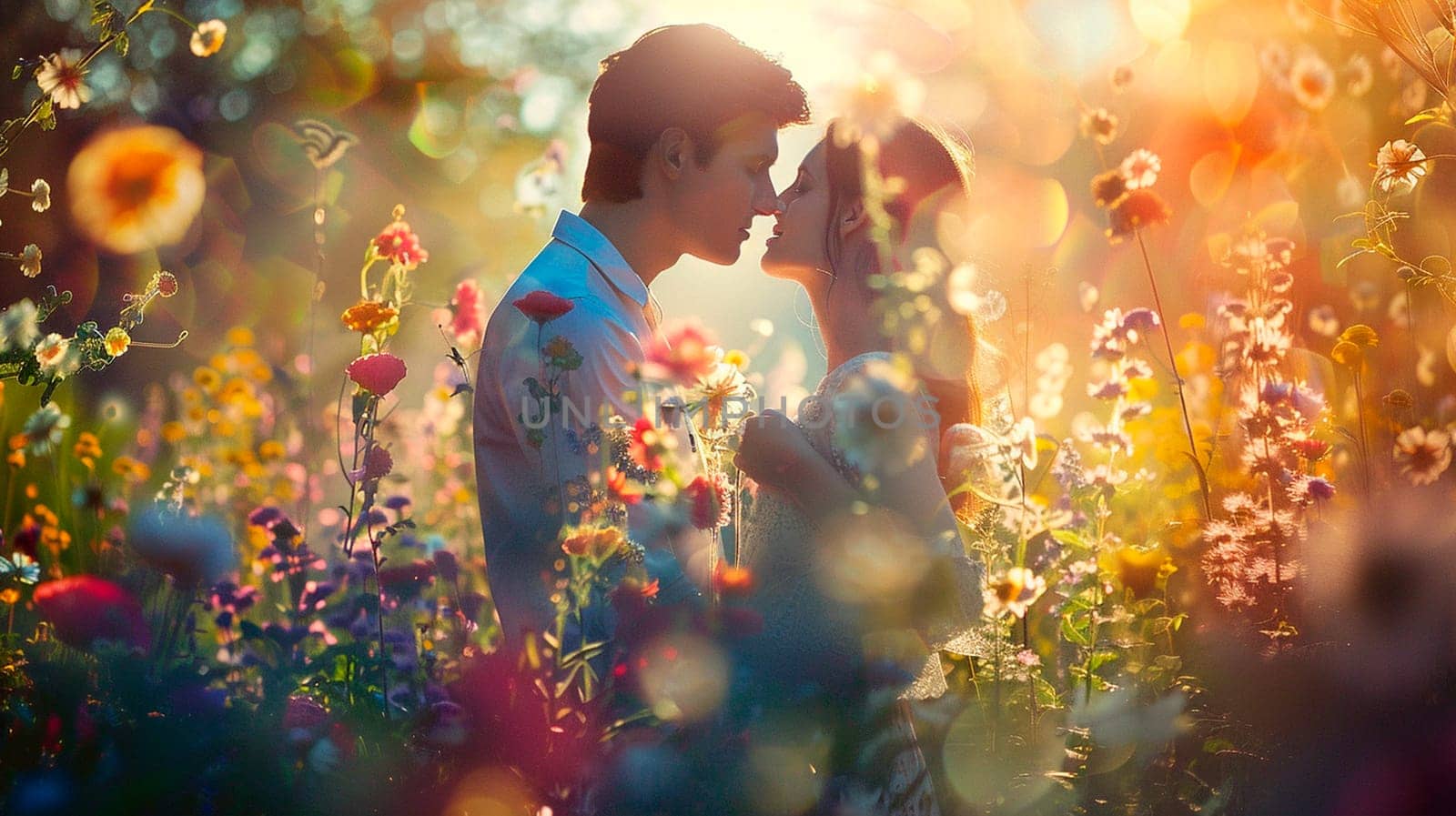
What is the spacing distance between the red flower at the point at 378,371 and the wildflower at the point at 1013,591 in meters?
1.31

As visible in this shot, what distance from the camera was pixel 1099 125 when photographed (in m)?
2.68

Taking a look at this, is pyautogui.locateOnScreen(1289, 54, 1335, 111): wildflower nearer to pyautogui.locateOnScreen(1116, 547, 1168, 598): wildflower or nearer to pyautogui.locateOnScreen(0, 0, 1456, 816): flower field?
pyautogui.locateOnScreen(0, 0, 1456, 816): flower field

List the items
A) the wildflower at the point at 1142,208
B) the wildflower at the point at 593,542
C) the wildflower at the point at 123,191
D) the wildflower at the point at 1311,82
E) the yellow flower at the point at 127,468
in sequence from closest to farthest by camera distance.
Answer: the wildflower at the point at 593,542, the wildflower at the point at 1142,208, the wildflower at the point at 1311,82, the wildflower at the point at 123,191, the yellow flower at the point at 127,468

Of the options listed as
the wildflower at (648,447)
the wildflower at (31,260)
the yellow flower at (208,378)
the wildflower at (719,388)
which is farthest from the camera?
the yellow flower at (208,378)

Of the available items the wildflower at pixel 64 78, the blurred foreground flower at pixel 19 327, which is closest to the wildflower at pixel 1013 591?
the blurred foreground flower at pixel 19 327

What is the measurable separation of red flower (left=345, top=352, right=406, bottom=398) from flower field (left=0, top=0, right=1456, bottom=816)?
0.04 ft

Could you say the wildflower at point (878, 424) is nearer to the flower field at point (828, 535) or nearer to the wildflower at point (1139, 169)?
the flower field at point (828, 535)

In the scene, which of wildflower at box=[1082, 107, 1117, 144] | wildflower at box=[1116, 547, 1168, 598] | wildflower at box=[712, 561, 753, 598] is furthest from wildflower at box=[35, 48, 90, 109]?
wildflower at box=[1116, 547, 1168, 598]

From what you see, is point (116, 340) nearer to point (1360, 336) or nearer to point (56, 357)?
point (56, 357)

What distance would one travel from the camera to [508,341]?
7.89 feet

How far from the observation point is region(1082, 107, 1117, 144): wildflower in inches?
104

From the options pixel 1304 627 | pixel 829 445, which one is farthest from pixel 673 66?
pixel 1304 627

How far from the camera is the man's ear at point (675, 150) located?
9.37 feet

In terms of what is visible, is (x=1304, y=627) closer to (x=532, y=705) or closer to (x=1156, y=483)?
(x=1156, y=483)
